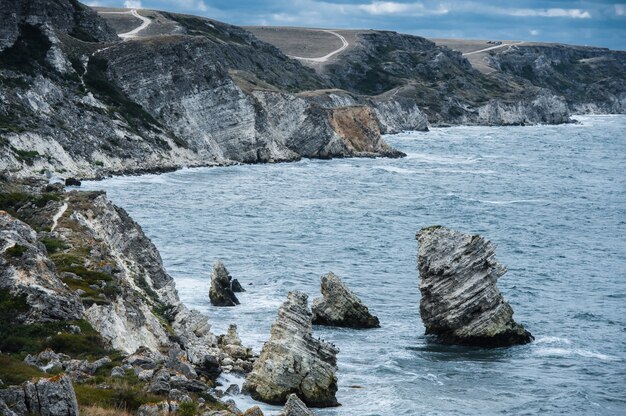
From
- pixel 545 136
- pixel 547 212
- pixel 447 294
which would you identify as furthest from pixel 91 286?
pixel 545 136

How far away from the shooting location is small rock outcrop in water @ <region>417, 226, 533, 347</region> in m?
42.6

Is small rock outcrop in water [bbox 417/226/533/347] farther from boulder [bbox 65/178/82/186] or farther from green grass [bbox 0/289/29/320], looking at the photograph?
boulder [bbox 65/178/82/186]

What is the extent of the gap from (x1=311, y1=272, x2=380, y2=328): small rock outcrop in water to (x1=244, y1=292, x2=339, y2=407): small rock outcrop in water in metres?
10.9

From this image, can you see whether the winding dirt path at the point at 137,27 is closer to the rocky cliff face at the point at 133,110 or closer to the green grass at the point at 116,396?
the rocky cliff face at the point at 133,110

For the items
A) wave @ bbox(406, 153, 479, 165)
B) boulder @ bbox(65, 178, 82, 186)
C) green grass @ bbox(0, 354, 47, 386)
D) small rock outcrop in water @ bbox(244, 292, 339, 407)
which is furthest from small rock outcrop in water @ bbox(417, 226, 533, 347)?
wave @ bbox(406, 153, 479, 165)

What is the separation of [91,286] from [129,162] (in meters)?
70.9

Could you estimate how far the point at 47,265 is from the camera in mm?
31391

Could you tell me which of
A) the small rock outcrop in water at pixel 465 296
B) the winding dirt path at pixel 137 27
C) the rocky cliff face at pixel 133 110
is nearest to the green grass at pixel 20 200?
the small rock outcrop in water at pixel 465 296

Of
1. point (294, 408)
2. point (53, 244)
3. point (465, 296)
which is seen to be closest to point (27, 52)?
point (53, 244)

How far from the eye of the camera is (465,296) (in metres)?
42.6

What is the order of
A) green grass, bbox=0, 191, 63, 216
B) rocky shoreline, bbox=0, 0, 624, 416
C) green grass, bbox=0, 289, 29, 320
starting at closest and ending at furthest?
rocky shoreline, bbox=0, 0, 624, 416 < green grass, bbox=0, 289, 29, 320 < green grass, bbox=0, 191, 63, 216

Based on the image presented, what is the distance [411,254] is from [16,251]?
40.0 m

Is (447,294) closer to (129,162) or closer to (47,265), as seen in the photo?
(47,265)

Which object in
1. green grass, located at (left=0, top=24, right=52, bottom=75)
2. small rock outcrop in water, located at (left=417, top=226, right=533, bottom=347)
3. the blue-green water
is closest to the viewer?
the blue-green water
